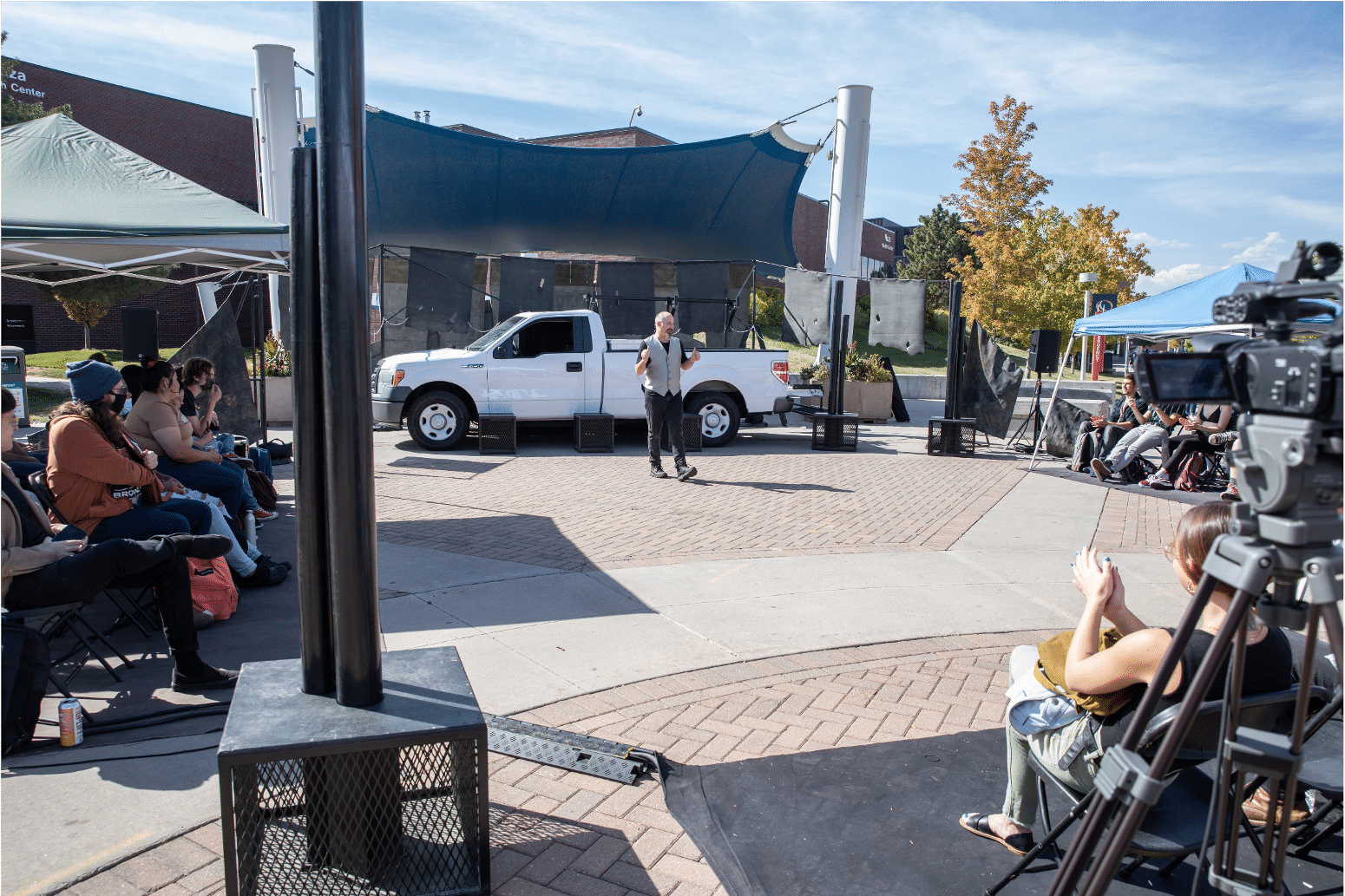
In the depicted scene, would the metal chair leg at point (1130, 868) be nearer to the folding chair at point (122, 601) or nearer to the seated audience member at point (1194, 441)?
the folding chair at point (122, 601)

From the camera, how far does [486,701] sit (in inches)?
167

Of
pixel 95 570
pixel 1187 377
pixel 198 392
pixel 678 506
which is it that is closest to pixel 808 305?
pixel 678 506

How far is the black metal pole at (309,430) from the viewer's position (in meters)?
2.73

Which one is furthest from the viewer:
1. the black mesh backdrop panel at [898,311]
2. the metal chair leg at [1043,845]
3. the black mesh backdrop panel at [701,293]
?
the black mesh backdrop panel at [701,293]

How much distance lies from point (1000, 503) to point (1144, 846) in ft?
25.2

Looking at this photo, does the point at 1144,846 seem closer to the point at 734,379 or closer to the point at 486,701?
the point at 486,701

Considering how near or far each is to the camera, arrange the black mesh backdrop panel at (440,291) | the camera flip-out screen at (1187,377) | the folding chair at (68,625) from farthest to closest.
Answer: the black mesh backdrop panel at (440,291) < the folding chair at (68,625) < the camera flip-out screen at (1187,377)

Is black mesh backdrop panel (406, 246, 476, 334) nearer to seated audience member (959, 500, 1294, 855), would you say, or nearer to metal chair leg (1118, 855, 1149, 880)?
seated audience member (959, 500, 1294, 855)

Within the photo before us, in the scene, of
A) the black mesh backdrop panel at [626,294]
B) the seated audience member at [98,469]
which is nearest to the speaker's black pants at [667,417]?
the seated audience member at [98,469]

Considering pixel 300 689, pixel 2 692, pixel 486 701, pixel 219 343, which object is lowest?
pixel 486 701

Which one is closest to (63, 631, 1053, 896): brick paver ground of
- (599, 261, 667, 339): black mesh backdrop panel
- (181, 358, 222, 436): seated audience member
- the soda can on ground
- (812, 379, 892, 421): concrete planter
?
the soda can on ground

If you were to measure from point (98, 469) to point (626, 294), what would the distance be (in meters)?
15.5

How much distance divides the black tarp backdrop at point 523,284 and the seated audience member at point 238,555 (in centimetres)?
1325

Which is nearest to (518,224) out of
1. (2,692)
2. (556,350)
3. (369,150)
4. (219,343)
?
(369,150)
